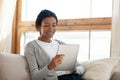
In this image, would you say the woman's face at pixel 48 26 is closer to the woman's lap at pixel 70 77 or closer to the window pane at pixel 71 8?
the woman's lap at pixel 70 77

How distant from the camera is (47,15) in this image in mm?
1992

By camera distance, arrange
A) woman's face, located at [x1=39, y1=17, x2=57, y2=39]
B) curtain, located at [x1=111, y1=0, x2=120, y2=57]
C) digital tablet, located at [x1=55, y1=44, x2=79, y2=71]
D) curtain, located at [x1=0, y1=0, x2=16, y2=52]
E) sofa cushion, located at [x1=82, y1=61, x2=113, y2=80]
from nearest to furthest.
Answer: digital tablet, located at [x1=55, y1=44, x2=79, y2=71] < sofa cushion, located at [x1=82, y1=61, x2=113, y2=80] < woman's face, located at [x1=39, y1=17, x2=57, y2=39] < curtain, located at [x1=111, y1=0, x2=120, y2=57] < curtain, located at [x1=0, y1=0, x2=16, y2=52]

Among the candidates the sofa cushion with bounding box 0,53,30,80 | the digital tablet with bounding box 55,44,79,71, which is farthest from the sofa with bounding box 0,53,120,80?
the digital tablet with bounding box 55,44,79,71

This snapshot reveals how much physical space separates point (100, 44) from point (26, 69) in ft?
3.27

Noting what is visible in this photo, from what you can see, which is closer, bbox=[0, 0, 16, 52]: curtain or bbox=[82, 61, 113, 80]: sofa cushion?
bbox=[82, 61, 113, 80]: sofa cushion

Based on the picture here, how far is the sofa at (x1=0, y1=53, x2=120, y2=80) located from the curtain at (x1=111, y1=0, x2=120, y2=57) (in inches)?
9.0

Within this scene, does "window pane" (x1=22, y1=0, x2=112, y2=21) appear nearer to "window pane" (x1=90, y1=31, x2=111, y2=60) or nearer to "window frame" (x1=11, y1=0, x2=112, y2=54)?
"window frame" (x1=11, y1=0, x2=112, y2=54)

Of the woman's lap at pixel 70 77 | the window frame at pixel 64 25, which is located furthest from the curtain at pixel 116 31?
the woman's lap at pixel 70 77

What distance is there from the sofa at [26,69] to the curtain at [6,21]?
1132 millimetres

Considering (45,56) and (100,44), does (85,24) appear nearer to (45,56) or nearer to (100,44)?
(100,44)

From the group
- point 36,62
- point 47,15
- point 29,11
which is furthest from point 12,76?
point 29,11

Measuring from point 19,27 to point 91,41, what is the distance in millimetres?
1057

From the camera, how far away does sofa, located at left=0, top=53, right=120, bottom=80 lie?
71.6 inches

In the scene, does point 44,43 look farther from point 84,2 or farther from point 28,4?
point 28,4
